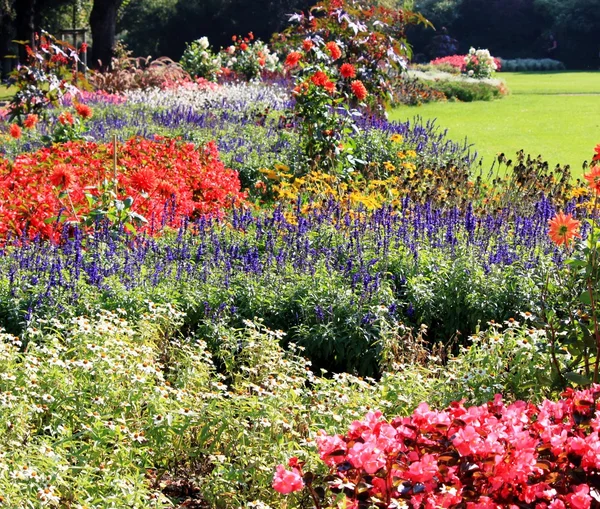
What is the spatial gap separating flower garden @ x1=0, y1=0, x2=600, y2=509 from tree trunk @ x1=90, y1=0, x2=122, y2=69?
15402 millimetres

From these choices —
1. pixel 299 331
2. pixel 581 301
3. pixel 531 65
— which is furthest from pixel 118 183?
pixel 531 65

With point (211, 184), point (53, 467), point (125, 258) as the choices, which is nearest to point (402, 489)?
point (53, 467)

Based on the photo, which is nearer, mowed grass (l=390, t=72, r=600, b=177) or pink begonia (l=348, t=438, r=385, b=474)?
pink begonia (l=348, t=438, r=385, b=474)

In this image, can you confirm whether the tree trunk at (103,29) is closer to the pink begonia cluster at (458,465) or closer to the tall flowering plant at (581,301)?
the tall flowering plant at (581,301)

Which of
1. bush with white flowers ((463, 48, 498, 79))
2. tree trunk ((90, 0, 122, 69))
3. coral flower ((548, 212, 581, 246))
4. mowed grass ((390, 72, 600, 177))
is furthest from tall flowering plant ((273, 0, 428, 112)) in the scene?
bush with white flowers ((463, 48, 498, 79))

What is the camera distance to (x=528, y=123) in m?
17.3

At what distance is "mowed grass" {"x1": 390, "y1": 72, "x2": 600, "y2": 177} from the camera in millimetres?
13328

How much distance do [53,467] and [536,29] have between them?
52159 mm

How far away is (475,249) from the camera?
582 centimetres

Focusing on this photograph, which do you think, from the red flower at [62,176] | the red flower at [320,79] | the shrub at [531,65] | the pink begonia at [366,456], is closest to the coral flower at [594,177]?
the pink begonia at [366,456]

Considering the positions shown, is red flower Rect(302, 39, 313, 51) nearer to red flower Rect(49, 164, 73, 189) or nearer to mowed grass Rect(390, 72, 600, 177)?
mowed grass Rect(390, 72, 600, 177)

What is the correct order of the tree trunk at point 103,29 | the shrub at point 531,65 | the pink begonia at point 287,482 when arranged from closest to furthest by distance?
the pink begonia at point 287,482 < the tree trunk at point 103,29 < the shrub at point 531,65

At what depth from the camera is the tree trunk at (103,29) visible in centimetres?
2467

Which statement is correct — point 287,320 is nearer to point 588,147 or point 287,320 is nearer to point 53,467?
point 53,467
